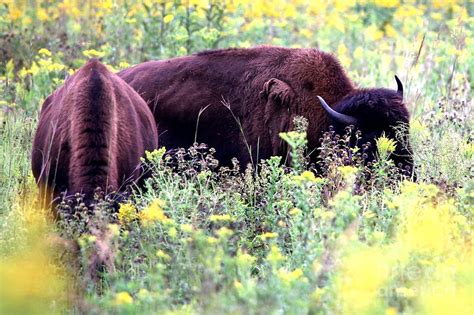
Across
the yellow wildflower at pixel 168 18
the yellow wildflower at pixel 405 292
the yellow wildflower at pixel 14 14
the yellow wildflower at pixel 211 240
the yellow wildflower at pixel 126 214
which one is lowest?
the yellow wildflower at pixel 14 14

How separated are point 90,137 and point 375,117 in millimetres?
2504

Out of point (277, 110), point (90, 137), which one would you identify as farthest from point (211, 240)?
point (277, 110)

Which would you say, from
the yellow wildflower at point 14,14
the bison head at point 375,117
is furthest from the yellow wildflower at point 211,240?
the yellow wildflower at point 14,14

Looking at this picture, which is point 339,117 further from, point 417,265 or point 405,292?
point 405,292

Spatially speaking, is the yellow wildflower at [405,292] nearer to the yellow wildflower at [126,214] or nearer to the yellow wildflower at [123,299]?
the yellow wildflower at [123,299]

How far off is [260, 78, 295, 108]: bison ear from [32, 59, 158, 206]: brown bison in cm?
128

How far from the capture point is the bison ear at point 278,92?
7685mm

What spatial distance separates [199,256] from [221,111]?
3.61 m

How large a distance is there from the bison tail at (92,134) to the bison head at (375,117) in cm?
198

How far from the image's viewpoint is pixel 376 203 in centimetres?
586

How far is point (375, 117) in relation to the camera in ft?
23.5

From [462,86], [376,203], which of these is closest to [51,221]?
[376,203]

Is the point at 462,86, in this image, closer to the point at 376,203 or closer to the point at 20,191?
the point at 376,203

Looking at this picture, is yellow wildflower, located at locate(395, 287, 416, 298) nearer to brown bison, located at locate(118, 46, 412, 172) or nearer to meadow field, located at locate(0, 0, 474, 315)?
meadow field, located at locate(0, 0, 474, 315)
